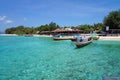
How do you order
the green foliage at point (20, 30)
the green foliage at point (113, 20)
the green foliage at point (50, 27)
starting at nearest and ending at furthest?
the green foliage at point (113, 20) < the green foliage at point (50, 27) < the green foliage at point (20, 30)

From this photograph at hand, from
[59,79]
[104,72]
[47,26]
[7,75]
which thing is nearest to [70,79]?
[59,79]

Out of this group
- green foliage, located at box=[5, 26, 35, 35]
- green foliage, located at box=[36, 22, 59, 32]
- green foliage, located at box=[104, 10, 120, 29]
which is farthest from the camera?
green foliage, located at box=[5, 26, 35, 35]

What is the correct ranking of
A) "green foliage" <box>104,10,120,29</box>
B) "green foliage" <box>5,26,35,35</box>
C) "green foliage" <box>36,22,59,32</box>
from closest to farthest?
"green foliage" <box>104,10,120,29</box>
"green foliage" <box>36,22,59,32</box>
"green foliage" <box>5,26,35,35</box>

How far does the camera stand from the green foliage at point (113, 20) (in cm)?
6675

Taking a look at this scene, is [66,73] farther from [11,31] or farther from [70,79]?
[11,31]

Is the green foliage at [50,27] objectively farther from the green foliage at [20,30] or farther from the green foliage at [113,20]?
the green foliage at [113,20]

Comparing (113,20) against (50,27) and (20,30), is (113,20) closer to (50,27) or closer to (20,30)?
(50,27)

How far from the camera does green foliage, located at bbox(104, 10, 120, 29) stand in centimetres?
6675

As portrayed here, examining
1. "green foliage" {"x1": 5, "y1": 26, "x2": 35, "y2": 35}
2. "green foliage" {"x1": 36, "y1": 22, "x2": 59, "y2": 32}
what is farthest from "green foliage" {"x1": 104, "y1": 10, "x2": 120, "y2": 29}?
"green foliage" {"x1": 5, "y1": 26, "x2": 35, "y2": 35}

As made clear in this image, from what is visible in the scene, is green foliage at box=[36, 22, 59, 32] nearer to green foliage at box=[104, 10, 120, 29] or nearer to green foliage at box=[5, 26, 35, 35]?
green foliage at box=[5, 26, 35, 35]

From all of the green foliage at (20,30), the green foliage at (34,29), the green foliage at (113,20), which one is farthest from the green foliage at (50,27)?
the green foliage at (113,20)

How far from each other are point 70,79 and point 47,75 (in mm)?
1843

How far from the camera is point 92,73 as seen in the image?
13961 mm

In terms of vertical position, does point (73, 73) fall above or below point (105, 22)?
below
